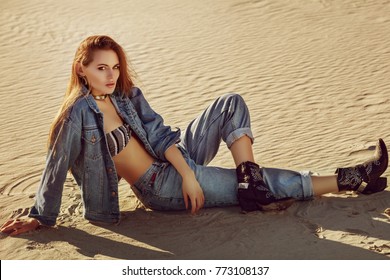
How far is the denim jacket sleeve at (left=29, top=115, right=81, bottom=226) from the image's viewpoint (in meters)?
5.12

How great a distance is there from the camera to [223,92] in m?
9.59

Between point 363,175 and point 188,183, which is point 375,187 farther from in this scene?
point 188,183

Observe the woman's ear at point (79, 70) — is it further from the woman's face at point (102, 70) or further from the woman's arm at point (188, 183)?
the woman's arm at point (188, 183)

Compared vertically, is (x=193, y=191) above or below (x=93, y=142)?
below

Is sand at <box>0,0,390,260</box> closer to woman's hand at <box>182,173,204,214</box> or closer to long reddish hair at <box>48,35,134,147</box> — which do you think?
woman's hand at <box>182,173,204,214</box>

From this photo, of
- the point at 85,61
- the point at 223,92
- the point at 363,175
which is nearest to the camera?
the point at 85,61

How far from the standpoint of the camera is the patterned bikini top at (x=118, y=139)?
5367 millimetres

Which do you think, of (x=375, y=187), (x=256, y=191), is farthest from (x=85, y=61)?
(x=375, y=187)

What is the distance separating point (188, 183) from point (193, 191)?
6cm

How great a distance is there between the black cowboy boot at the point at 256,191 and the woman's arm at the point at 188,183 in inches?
10.9

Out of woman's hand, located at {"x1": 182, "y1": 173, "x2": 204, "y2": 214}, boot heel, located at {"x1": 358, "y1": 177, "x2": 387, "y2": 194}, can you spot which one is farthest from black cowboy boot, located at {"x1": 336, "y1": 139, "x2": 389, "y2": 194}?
woman's hand, located at {"x1": 182, "y1": 173, "x2": 204, "y2": 214}

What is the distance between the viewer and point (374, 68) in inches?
385

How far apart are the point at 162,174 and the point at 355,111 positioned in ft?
10.7
